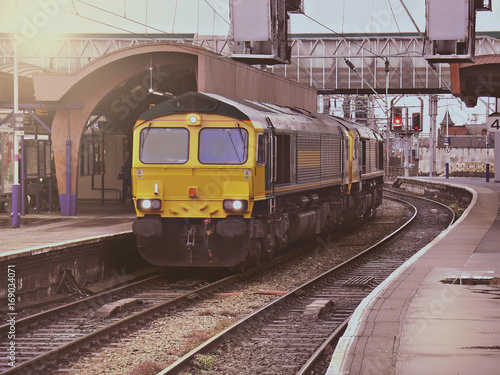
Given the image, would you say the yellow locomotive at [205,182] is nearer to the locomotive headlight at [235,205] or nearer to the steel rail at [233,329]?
the locomotive headlight at [235,205]

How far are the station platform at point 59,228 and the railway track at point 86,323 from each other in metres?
1.43

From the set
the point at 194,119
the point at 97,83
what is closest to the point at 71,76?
the point at 97,83

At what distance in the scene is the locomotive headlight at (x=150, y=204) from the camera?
584 inches

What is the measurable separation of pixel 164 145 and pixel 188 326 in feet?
15.7

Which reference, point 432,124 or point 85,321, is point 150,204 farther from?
point 432,124

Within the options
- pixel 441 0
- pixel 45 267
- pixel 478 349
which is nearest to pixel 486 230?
pixel 441 0

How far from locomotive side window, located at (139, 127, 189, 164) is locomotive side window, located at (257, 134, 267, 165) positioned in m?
1.32

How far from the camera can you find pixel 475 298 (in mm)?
10531

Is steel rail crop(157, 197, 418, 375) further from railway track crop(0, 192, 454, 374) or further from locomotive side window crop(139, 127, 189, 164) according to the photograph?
locomotive side window crop(139, 127, 189, 164)

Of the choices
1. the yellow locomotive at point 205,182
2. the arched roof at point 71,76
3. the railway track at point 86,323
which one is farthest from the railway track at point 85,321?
the arched roof at point 71,76

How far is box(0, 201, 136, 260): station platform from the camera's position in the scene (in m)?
14.7

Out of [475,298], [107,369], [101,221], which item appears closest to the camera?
[107,369]

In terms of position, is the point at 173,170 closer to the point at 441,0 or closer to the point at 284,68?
the point at 441,0

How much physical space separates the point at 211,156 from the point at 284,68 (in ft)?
116
